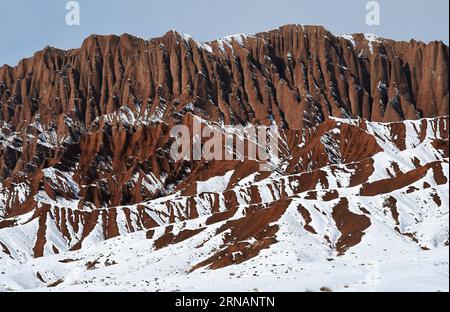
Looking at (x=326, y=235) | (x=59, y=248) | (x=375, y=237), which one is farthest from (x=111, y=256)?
(x=375, y=237)

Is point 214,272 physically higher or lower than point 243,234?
lower

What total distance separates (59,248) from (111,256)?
121ft

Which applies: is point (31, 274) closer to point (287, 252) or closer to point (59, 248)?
point (59, 248)

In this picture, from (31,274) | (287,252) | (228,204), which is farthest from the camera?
(228,204)

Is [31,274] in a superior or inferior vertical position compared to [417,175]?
inferior

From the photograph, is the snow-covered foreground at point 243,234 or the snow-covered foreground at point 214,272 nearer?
the snow-covered foreground at point 214,272

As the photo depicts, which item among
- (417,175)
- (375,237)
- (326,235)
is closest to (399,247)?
(375,237)

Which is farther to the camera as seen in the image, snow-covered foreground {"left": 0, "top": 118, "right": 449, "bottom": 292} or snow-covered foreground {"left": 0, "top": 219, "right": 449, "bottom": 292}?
snow-covered foreground {"left": 0, "top": 118, "right": 449, "bottom": 292}

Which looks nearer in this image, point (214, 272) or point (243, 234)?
point (214, 272)

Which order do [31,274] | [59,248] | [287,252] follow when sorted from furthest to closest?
[59,248]
[31,274]
[287,252]

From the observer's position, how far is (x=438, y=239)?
339 feet
